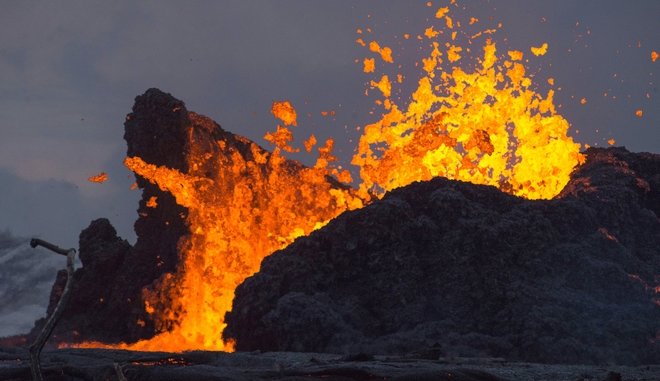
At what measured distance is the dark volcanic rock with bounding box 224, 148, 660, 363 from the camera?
2047cm

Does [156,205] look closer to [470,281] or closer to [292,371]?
[470,281]

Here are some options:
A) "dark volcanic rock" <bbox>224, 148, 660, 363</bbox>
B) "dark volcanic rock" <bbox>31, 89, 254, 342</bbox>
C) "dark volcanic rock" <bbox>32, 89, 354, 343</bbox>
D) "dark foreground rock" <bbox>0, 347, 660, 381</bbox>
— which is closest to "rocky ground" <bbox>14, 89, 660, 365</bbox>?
"dark volcanic rock" <bbox>224, 148, 660, 363</bbox>

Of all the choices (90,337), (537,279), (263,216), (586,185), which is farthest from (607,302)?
(90,337)

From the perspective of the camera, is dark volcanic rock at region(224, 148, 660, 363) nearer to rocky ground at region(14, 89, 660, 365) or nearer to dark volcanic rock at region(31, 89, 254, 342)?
rocky ground at region(14, 89, 660, 365)

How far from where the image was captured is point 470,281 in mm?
23453

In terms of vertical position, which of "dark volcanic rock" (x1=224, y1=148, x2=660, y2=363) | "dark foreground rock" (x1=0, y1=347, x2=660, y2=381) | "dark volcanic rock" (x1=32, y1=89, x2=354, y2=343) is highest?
"dark volcanic rock" (x1=32, y1=89, x2=354, y2=343)

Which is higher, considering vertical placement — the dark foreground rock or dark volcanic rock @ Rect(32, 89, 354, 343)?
dark volcanic rock @ Rect(32, 89, 354, 343)

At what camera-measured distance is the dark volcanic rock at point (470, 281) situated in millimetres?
20469

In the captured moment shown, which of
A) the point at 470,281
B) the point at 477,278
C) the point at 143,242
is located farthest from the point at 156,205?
the point at 477,278

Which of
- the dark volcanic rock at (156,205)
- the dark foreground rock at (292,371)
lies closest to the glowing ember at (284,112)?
the dark volcanic rock at (156,205)

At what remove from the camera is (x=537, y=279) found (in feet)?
75.6

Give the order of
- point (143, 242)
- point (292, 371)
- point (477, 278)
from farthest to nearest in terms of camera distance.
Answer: point (143, 242), point (477, 278), point (292, 371)

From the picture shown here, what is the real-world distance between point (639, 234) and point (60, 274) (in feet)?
95.4

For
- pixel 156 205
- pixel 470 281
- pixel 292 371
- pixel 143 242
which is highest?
pixel 156 205
